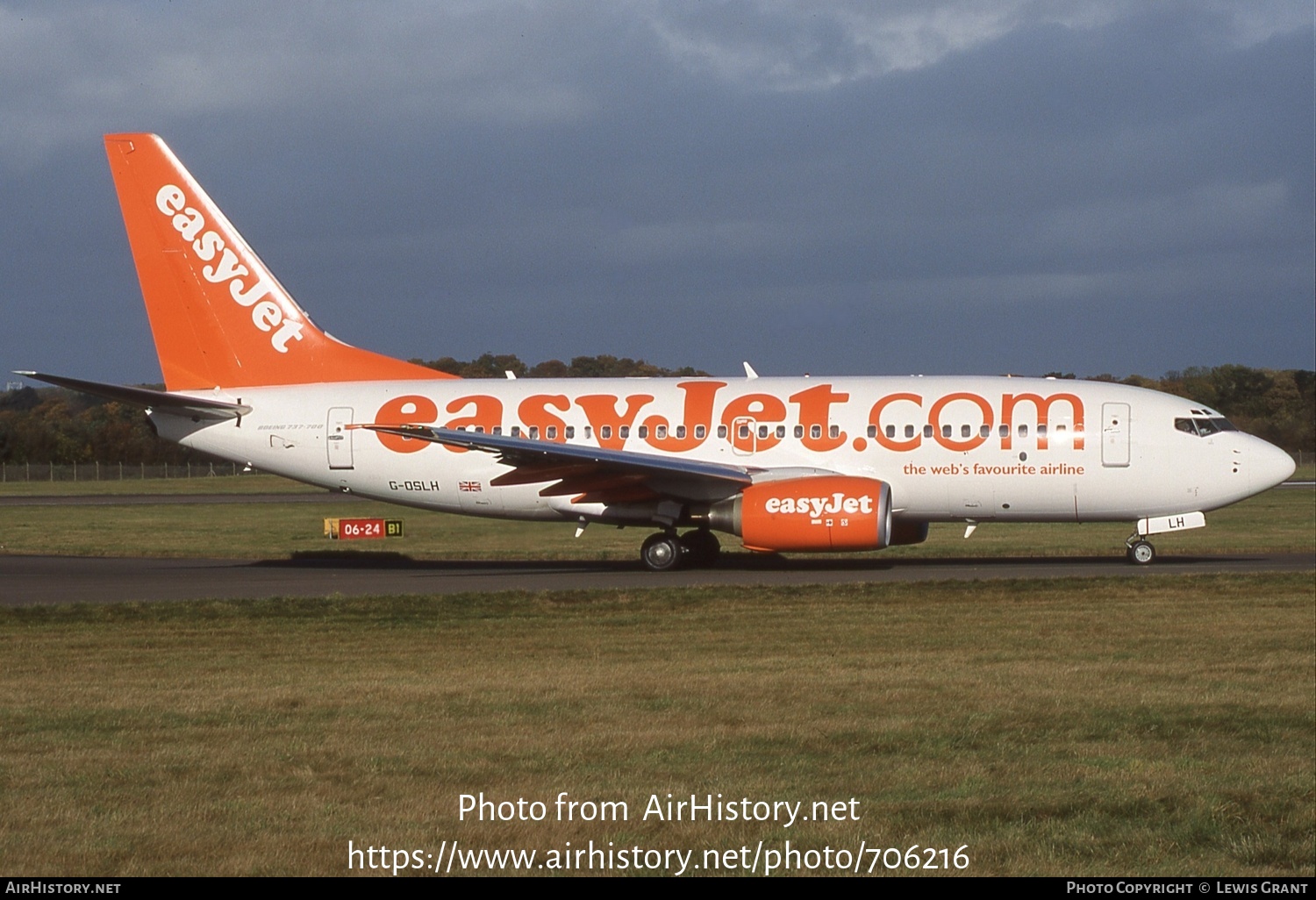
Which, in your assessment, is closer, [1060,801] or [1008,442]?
[1060,801]

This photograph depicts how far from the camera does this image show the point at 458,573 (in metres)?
24.6

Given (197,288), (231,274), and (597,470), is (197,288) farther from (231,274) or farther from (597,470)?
(597,470)

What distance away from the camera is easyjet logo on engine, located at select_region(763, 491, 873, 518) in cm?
2259

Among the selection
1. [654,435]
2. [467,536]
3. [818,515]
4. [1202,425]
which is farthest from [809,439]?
[467,536]

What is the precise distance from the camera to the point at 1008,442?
24031mm

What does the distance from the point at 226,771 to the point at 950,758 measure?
447cm

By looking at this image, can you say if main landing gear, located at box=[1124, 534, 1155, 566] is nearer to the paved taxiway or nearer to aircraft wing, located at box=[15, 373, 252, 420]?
the paved taxiway

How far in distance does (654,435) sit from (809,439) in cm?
281

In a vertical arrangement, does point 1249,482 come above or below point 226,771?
above

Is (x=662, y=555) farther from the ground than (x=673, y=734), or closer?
farther from the ground

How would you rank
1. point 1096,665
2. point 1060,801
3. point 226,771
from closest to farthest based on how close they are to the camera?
point 1060,801 → point 226,771 → point 1096,665

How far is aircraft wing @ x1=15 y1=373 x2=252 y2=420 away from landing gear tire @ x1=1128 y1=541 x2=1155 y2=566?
53.2ft
